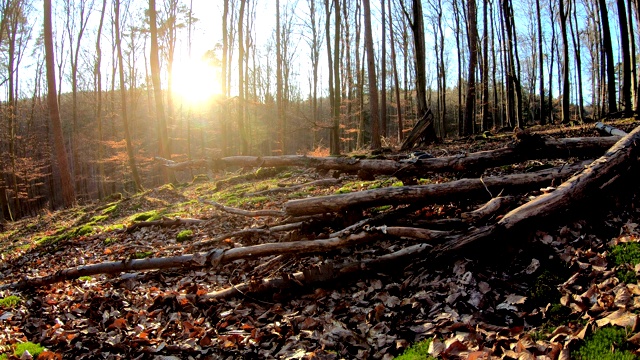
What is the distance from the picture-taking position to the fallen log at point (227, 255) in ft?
14.0

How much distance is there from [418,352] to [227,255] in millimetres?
3109

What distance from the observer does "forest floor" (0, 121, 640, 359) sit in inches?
102

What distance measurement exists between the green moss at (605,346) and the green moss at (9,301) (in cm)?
604

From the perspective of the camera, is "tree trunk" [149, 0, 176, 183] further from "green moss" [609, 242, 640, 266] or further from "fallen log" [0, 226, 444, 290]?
"green moss" [609, 242, 640, 266]

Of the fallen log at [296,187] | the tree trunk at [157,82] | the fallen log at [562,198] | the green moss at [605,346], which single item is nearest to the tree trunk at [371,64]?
the fallen log at [296,187]

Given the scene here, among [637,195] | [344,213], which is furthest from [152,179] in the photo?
[637,195]

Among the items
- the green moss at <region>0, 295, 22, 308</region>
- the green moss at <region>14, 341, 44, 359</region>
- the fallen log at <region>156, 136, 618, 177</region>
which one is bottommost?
the green moss at <region>14, 341, 44, 359</region>

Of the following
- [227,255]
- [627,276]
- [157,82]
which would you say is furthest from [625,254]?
[157,82]

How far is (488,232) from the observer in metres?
3.63

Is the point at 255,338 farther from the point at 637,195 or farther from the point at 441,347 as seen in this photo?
the point at 637,195

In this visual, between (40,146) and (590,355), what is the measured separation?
153 feet

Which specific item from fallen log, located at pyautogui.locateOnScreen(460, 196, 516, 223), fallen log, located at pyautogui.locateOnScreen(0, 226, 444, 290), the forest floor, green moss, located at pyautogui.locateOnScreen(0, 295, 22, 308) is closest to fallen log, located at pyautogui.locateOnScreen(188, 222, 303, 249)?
the forest floor

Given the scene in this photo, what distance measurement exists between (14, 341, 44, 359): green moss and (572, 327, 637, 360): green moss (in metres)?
4.45

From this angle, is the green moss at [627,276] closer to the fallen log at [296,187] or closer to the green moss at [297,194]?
the green moss at [297,194]
